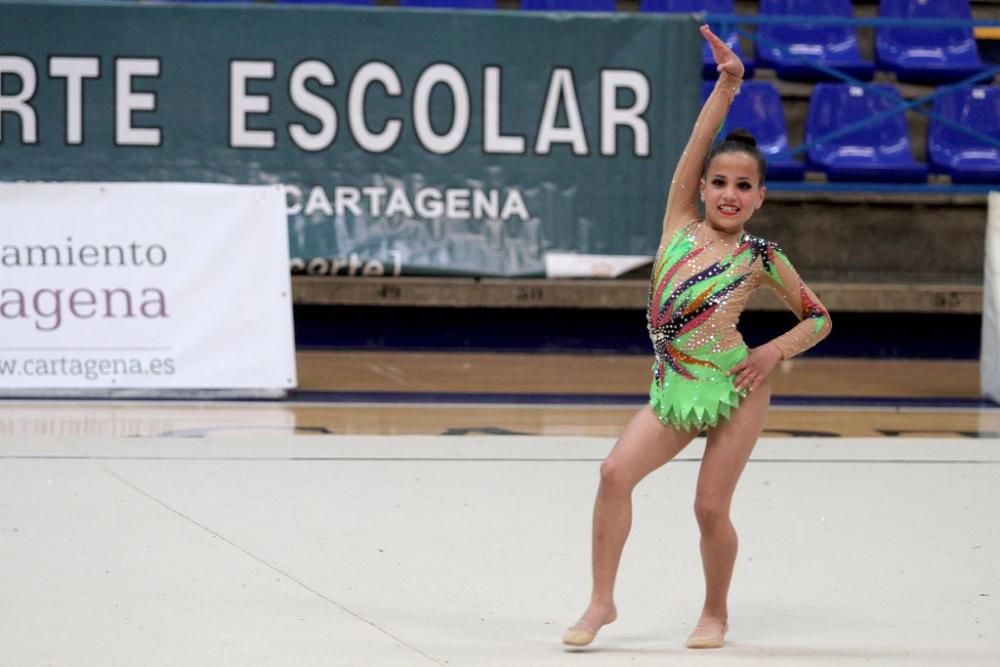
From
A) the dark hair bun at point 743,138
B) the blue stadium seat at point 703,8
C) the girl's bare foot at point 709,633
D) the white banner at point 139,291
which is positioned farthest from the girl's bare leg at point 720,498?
the blue stadium seat at point 703,8

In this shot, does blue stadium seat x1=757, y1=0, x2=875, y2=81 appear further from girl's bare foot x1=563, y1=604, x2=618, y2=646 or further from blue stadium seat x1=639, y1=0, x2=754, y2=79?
girl's bare foot x1=563, y1=604, x2=618, y2=646

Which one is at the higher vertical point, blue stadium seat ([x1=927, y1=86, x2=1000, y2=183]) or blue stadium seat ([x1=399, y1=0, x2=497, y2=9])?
blue stadium seat ([x1=399, y1=0, x2=497, y2=9])

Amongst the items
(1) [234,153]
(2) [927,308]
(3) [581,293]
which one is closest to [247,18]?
(1) [234,153]

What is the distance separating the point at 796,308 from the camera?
4.11 meters

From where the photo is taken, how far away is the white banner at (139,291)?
820cm

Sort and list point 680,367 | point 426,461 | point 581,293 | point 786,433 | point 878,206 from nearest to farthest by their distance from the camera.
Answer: point 680,367, point 426,461, point 786,433, point 581,293, point 878,206

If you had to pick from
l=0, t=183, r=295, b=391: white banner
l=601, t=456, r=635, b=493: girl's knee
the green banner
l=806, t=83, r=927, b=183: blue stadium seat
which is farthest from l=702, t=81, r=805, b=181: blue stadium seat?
l=601, t=456, r=635, b=493: girl's knee

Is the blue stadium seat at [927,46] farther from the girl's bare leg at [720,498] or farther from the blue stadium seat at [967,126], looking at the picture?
the girl's bare leg at [720,498]

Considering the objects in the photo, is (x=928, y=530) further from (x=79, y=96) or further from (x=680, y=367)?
(x=79, y=96)

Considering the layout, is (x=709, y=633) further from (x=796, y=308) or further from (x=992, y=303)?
(x=992, y=303)

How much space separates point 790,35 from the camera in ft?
37.6

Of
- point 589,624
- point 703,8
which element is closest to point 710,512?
point 589,624

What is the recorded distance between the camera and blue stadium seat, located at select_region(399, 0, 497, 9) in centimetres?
1091

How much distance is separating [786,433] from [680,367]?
3547mm
